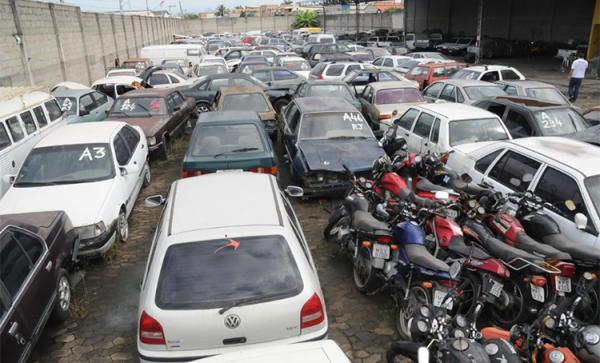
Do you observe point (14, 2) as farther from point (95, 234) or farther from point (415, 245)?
point (415, 245)

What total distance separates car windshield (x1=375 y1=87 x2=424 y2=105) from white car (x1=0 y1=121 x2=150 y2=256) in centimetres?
676

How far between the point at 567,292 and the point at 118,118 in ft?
34.1

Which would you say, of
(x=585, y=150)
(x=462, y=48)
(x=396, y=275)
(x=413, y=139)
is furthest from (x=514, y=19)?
(x=396, y=275)

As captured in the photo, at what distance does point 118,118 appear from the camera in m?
11.7

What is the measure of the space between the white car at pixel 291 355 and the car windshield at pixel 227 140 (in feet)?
17.2

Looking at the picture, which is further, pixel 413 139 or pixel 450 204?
pixel 413 139

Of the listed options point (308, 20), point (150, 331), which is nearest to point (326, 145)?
point (150, 331)

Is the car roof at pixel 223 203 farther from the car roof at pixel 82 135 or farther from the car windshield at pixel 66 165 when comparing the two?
the car roof at pixel 82 135

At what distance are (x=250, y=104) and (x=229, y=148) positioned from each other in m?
4.26

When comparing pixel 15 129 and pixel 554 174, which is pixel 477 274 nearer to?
pixel 554 174

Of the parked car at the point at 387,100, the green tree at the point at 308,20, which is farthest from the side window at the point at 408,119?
the green tree at the point at 308,20

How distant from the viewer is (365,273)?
19.0 feet

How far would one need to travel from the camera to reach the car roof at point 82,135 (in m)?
7.77

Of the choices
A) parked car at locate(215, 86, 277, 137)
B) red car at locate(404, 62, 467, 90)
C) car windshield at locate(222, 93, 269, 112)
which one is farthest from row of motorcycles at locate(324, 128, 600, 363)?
red car at locate(404, 62, 467, 90)
